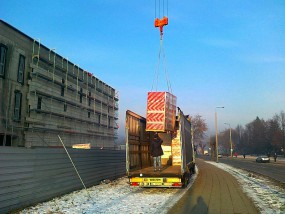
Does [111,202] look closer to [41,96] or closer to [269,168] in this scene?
[41,96]

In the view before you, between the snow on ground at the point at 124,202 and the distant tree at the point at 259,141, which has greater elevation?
the distant tree at the point at 259,141

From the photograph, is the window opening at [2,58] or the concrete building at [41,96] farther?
the concrete building at [41,96]

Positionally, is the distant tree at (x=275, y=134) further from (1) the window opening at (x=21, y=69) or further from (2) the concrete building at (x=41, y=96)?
(1) the window opening at (x=21, y=69)

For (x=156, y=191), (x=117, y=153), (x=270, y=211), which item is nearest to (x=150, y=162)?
(x=117, y=153)

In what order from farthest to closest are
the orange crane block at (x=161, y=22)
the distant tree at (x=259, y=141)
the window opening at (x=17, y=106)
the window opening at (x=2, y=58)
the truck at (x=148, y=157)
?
the distant tree at (x=259, y=141) < the window opening at (x=17, y=106) < the window opening at (x=2, y=58) < the orange crane block at (x=161, y=22) < the truck at (x=148, y=157)

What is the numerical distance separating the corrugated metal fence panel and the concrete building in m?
4.50

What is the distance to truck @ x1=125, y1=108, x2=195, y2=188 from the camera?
12367 millimetres

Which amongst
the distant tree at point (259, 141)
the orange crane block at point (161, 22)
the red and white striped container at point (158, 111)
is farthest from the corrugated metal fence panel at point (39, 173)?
the distant tree at point (259, 141)

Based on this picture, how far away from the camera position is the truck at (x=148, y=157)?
40.6 ft

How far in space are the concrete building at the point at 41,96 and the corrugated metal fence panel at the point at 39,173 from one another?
450 centimetres

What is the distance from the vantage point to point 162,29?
1614cm

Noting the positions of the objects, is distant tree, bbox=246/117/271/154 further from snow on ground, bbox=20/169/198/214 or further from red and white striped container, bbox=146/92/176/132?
snow on ground, bbox=20/169/198/214

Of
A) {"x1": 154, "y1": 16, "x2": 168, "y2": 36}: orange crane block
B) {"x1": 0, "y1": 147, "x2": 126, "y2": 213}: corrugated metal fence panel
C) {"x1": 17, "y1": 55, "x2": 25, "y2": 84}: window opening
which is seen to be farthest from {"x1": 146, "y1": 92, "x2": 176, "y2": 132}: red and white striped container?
{"x1": 17, "y1": 55, "x2": 25, "y2": 84}: window opening

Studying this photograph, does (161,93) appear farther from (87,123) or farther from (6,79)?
(87,123)
